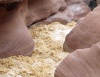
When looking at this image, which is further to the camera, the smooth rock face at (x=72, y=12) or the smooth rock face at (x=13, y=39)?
the smooth rock face at (x=72, y=12)

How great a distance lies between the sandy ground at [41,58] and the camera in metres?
2.94

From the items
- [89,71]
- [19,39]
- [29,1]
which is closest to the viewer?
[89,71]

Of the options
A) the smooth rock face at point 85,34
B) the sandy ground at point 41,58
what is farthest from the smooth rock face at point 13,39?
the smooth rock face at point 85,34

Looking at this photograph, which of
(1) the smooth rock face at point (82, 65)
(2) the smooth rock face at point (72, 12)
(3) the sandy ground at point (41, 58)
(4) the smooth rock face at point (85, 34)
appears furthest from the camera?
(2) the smooth rock face at point (72, 12)

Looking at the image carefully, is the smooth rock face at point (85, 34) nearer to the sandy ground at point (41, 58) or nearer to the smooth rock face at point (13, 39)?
the sandy ground at point (41, 58)

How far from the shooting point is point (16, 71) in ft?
9.75

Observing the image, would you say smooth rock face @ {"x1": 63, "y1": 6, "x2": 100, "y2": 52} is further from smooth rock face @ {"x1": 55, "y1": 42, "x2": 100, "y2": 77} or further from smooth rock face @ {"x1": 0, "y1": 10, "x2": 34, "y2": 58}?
smooth rock face @ {"x1": 55, "y1": 42, "x2": 100, "y2": 77}

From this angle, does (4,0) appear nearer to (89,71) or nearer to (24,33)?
(24,33)

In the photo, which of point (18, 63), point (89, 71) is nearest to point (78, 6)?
point (18, 63)

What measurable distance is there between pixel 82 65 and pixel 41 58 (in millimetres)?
1376

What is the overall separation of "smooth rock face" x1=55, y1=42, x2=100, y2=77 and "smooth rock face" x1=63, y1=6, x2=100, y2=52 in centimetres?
114

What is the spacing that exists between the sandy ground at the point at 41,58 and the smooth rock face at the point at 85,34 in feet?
0.57

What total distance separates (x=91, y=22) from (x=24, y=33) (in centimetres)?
94

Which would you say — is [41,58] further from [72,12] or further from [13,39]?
[72,12]
